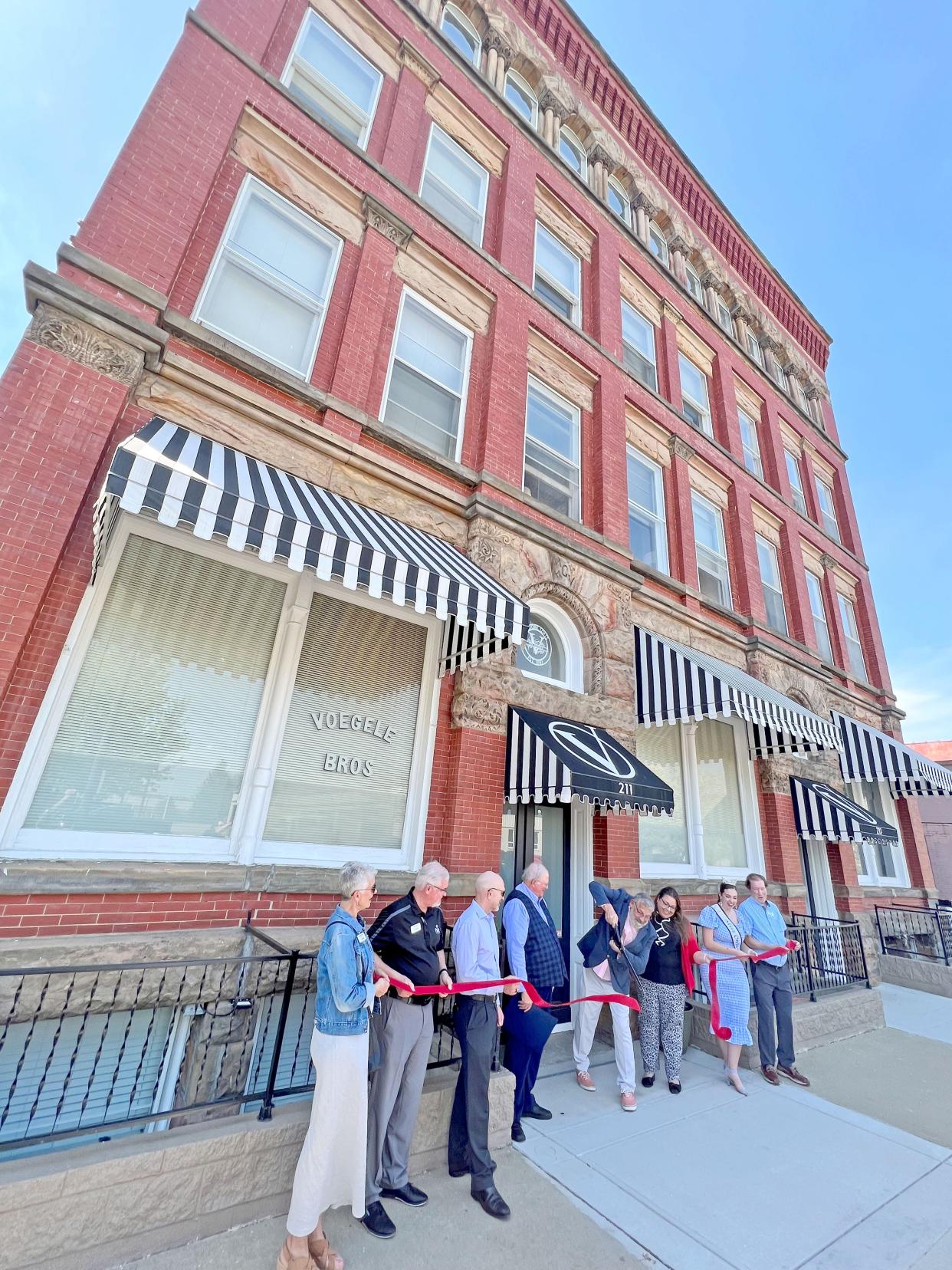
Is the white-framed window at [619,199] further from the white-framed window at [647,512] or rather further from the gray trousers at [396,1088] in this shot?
the gray trousers at [396,1088]

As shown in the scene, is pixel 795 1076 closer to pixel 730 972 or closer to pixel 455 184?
pixel 730 972

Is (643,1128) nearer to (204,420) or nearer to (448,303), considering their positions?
(204,420)

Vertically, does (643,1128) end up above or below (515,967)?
below

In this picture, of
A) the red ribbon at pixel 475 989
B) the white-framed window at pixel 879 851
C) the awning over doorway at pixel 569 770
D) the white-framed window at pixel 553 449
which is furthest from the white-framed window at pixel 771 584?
the red ribbon at pixel 475 989

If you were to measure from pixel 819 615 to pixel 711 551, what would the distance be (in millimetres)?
5460

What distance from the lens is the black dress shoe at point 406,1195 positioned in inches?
142

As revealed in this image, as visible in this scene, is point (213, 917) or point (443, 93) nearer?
point (213, 917)

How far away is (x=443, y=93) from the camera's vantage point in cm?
995

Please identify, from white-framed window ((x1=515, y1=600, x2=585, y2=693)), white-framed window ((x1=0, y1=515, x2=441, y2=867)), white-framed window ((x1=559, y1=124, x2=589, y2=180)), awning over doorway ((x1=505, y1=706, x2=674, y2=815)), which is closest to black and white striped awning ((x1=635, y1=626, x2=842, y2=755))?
white-framed window ((x1=515, y1=600, x2=585, y2=693))

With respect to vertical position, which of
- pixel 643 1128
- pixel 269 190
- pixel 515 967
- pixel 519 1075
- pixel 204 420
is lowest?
pixel 643 1128

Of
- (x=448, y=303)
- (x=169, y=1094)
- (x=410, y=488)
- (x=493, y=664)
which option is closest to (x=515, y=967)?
(x=169, y=1094)

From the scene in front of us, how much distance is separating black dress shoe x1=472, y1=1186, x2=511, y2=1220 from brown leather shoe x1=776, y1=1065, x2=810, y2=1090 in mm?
3980

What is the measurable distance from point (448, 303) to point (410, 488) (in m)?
3.69

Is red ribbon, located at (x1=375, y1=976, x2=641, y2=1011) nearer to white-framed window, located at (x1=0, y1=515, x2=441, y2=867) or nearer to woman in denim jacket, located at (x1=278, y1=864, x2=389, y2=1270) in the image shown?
woman in denim jacket, located at (x1=278, y1=864, x2=389, y2=1270)
